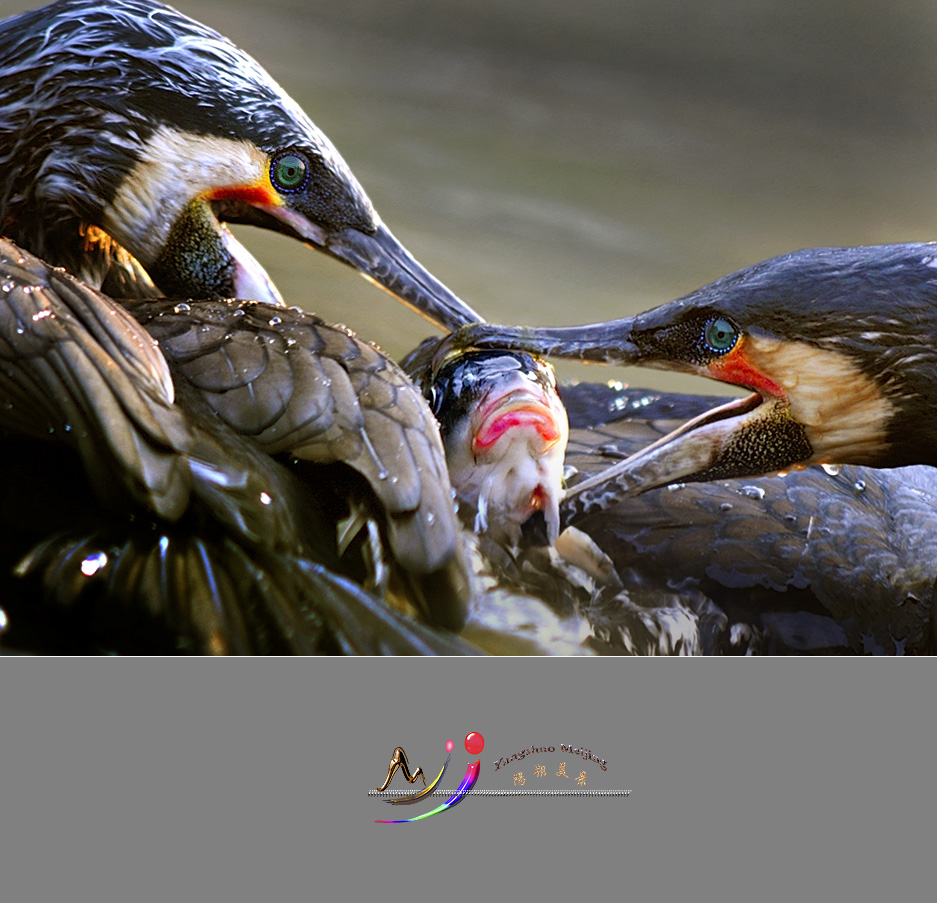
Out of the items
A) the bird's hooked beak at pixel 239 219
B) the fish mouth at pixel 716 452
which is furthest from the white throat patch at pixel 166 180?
the fish mouth at pixel 716 452

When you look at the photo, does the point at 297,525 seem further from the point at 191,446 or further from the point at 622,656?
the point at 622,656

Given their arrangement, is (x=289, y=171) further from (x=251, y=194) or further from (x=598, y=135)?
(x=598, y=135)

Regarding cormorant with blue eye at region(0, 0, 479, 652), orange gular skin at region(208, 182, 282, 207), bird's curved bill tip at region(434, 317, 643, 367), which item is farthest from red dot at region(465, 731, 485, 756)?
orange gular skin at region(208, 182, 282, 207)

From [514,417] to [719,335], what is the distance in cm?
30

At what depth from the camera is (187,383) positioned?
98 cm

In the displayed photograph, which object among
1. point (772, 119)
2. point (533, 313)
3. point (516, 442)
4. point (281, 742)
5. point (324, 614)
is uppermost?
point (772, 119)

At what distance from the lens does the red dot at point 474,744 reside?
1.12 metres

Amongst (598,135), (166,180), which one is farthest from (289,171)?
(598,135)

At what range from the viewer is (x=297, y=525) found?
1.00 m

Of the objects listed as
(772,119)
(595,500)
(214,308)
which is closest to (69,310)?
(214,308)

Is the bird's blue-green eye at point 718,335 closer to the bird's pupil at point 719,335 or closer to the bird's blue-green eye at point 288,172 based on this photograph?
the bird's pupil at point 719,335

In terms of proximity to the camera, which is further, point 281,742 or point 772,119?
point 772,119

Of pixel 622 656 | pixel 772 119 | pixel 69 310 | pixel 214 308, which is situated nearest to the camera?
pixel 69 310

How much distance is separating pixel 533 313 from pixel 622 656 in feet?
1.46
